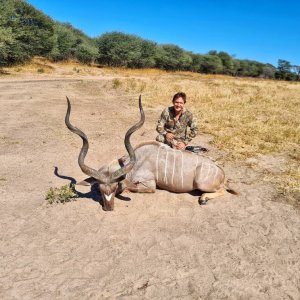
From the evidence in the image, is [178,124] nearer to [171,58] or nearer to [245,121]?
[245,121]

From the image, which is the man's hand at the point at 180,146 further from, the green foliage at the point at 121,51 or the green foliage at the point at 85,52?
the green foliage at the point at 121,51

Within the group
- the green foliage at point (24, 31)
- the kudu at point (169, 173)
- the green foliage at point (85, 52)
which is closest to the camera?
the kudu at point (169, 173)

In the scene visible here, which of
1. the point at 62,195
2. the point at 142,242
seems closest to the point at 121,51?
the point at 62,195

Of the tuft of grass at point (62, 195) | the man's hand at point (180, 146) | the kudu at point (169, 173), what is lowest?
the tuft of grass at point (62, 195)

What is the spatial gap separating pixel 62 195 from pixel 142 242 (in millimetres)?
1646

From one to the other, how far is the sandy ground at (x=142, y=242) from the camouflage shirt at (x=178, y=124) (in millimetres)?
968

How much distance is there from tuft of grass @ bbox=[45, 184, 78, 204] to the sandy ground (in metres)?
0.11

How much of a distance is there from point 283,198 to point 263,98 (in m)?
12.2

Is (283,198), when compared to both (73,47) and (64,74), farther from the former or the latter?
(73,47)

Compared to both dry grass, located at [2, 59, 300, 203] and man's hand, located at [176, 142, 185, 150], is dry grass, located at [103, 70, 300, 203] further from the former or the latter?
man's hand, located at [176, 142, 185, 150]

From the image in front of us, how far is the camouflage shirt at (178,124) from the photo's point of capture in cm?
664

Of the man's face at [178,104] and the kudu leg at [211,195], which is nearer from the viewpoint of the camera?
the kudu leg at [211,195]

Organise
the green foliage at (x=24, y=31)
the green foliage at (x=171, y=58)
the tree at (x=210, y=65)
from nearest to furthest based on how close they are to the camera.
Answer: the green foliage at (x=24, y=31), the green foliage at (x=171, y=58), the tree at (x=210, y=65)

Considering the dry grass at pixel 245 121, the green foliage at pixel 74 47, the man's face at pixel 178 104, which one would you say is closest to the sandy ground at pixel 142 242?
the dry grass at pixel 245 121
